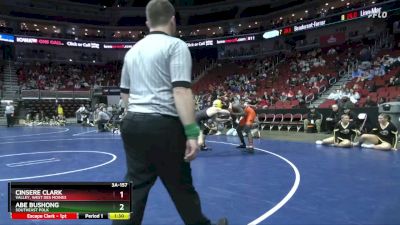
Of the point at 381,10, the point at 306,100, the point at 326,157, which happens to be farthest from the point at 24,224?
the point at 381,10

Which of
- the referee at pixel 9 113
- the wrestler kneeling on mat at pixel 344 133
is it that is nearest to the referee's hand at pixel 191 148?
the wrestler kneeling on mat at pixel 344 133

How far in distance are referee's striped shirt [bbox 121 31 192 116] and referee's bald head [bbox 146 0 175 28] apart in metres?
0.09

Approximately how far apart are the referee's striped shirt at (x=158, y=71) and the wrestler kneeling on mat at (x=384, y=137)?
985 cm

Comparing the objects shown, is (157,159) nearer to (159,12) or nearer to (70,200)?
(70,200)

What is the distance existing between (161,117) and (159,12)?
2.75 ft

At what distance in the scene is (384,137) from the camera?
10531 mm

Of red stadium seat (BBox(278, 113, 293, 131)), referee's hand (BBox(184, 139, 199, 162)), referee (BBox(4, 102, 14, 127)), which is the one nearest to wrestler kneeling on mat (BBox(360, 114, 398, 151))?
red stadium seat (BBox(278, 113, 293, 131))

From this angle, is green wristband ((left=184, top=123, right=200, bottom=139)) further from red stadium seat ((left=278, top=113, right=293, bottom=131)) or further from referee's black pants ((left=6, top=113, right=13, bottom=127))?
referee's black pants ((left=6, top=113, right=13, bottom=127))

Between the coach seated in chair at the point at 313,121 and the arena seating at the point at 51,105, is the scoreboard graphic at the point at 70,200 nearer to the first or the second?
the coach seated in chair at the point at 313,121

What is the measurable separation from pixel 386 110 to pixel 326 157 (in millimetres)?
5679

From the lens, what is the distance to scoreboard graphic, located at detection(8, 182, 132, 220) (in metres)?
2.85

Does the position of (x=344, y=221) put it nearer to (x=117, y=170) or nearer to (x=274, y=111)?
(x=117, y=170)

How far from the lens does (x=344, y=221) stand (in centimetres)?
409

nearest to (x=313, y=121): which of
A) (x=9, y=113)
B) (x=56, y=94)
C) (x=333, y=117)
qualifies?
(x=333, y=117)
